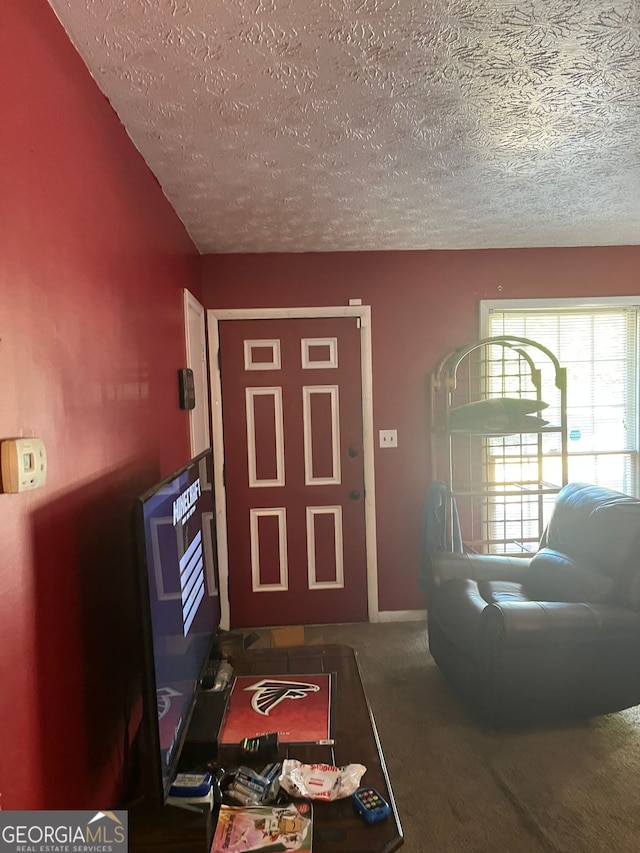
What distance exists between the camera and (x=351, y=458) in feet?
11.9

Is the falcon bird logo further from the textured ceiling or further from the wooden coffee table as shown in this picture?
the textured ceiling

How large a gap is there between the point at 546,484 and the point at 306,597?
1.70 meters

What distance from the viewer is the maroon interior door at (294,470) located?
3.55m

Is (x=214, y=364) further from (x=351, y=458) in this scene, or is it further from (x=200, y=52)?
(x=200, y=52)

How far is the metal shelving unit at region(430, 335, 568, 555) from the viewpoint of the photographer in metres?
3.53

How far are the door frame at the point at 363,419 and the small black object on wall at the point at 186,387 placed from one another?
2.65 feet

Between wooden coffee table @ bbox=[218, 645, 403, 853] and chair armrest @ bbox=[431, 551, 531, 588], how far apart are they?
1201 millimetres

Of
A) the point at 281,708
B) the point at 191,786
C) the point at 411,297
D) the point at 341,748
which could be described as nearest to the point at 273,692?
the point at 281,708

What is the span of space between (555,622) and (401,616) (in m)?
1.49

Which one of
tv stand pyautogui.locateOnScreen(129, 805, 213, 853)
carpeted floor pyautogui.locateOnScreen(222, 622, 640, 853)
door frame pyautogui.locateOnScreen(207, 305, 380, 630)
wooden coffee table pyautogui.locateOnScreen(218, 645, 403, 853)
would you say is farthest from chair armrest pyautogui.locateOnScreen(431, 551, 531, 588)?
tv stand pyautogui.locateOnScreen(129, 805, 213, 853)

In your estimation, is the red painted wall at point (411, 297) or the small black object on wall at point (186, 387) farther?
the red painted wall at point (411, 297)

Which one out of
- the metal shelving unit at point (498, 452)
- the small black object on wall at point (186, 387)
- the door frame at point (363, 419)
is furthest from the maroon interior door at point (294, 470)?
the small black object on wall at point (186, 387)

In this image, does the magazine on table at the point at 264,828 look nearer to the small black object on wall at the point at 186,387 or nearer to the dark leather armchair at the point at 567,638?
the dark leather armchair at the point at 567,638

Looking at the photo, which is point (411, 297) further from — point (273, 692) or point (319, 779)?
point (319, 779)
